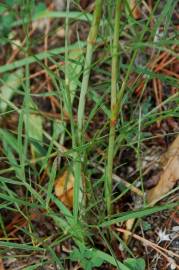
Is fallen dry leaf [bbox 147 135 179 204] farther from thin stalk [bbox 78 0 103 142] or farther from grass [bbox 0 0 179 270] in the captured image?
thin stalk [bbox 78 0 103 142]

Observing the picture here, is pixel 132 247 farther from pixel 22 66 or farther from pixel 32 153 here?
pixel 22 66

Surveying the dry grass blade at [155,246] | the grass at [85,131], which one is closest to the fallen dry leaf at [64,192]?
the grass at [85,131]

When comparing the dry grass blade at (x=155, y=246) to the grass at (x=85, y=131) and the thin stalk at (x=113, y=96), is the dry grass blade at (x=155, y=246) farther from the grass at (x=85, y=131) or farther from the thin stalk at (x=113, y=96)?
the thin stalk at (x=113, y=96)

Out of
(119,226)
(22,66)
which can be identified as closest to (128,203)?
(119,226)

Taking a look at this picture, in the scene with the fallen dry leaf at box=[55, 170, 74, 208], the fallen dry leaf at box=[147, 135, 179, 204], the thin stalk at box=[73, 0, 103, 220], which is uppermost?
the thin stalk at box=[73, 0, 103, 220]

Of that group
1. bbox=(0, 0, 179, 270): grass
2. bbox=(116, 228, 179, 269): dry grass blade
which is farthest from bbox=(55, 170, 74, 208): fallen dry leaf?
bbox=(116, 228, 179, 269): dry grass blade

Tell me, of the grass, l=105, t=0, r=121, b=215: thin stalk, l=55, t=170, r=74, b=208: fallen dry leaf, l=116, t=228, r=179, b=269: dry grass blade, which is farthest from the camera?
l=55, t=170, r=74, b=208: fallen dry leaf

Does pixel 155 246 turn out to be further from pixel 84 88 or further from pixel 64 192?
pixel 84 88
